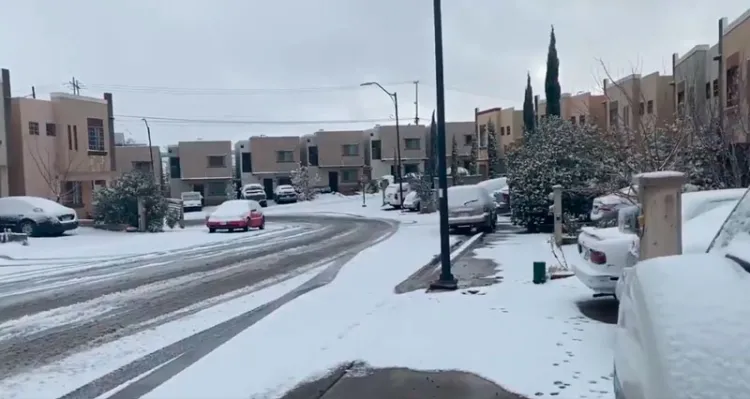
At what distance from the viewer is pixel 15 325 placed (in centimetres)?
1073

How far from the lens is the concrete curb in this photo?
12983 millimetres

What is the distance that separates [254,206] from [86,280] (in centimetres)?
1818

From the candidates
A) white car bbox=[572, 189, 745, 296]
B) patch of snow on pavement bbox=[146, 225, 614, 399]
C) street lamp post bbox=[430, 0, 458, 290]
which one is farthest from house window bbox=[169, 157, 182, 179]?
white car bbox=[572, 189, 745, 296]

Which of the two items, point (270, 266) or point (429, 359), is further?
point (270, 266)

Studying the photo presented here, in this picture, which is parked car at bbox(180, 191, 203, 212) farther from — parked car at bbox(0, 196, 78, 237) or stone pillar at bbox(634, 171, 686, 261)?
stone pillar at bbox(634, 171, 686, 261)

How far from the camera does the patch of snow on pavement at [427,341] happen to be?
22.0 feet

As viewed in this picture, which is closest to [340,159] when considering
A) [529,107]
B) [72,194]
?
[529,107]

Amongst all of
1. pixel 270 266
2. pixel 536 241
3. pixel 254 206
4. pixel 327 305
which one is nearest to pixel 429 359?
pixel 327 305

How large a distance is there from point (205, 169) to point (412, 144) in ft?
68.9

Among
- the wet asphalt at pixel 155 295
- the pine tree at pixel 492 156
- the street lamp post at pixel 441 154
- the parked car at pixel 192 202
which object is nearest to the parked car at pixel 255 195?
the parked car at pixel 192 202

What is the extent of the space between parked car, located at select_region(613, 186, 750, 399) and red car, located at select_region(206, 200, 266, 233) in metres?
30.1

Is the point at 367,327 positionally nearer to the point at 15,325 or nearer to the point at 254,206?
the point at 15,325

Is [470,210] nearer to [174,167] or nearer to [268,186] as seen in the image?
[268,186]

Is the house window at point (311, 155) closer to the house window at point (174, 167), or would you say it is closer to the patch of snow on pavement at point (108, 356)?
the house window at point (174, 167)
